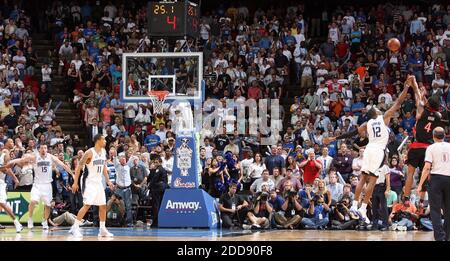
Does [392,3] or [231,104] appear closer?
[231,104]

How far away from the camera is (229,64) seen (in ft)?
104

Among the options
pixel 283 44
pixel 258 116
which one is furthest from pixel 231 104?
pixel 283 44

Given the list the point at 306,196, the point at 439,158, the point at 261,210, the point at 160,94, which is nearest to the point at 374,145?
the point at 439,158

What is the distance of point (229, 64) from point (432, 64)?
22.0ft

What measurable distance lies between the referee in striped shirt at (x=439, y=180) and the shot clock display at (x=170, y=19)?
8.55 metres

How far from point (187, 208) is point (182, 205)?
16 centimetres

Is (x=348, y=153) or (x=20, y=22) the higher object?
(x=20, y=22)

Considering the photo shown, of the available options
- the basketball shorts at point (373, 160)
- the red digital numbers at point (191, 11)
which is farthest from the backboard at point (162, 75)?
the basketball shorts at point (373, 160)

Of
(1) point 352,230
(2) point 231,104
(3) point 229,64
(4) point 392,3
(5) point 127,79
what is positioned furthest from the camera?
(4) point 392,3

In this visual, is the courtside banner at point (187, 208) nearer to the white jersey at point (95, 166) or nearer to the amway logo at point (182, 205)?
the amway logo at point (182, 205)

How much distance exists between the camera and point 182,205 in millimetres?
23000

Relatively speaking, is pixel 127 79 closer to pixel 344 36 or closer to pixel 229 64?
pixel 229 64

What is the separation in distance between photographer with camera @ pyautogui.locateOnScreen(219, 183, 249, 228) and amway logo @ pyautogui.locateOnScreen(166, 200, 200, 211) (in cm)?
150

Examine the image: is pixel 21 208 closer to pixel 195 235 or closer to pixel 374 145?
pixel 195 235
